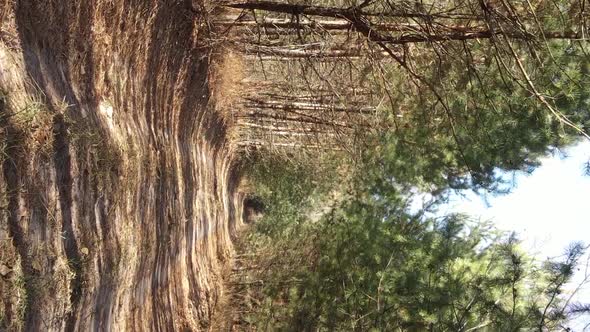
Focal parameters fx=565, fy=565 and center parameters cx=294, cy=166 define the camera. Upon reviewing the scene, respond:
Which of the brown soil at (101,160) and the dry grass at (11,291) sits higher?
the brown soil at (101,160)

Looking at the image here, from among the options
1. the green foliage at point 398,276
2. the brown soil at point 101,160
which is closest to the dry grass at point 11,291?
the brown soil at point 101,160

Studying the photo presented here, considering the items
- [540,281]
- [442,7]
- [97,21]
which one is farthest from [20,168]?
[540,281]

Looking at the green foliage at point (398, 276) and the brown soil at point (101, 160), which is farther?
the green foliage at point (398, 276)

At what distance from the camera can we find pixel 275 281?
9.05 m

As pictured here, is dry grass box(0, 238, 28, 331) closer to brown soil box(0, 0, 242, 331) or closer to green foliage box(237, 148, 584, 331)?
brown soil box(0, 0, 242, 331)

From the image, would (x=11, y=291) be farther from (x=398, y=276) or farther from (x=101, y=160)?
(x=398, y=276)

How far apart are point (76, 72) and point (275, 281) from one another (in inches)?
216

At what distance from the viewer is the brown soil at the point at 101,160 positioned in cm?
354

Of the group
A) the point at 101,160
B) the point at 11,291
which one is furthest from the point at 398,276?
the point at 11,291

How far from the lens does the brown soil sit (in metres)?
3.54

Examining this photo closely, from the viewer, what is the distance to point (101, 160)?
179 inches

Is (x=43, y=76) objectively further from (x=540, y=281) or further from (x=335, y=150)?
(x=335, y=150)

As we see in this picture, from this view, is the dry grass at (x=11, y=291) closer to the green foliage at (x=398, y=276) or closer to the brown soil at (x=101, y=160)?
the brown soil at (x=101, y=160)

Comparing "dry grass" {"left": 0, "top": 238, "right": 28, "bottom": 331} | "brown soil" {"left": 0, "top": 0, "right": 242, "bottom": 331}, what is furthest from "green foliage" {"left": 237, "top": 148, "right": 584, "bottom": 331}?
"dry grass" {"left": 0, "top": 238, "right": 28, "bottom": 331}
